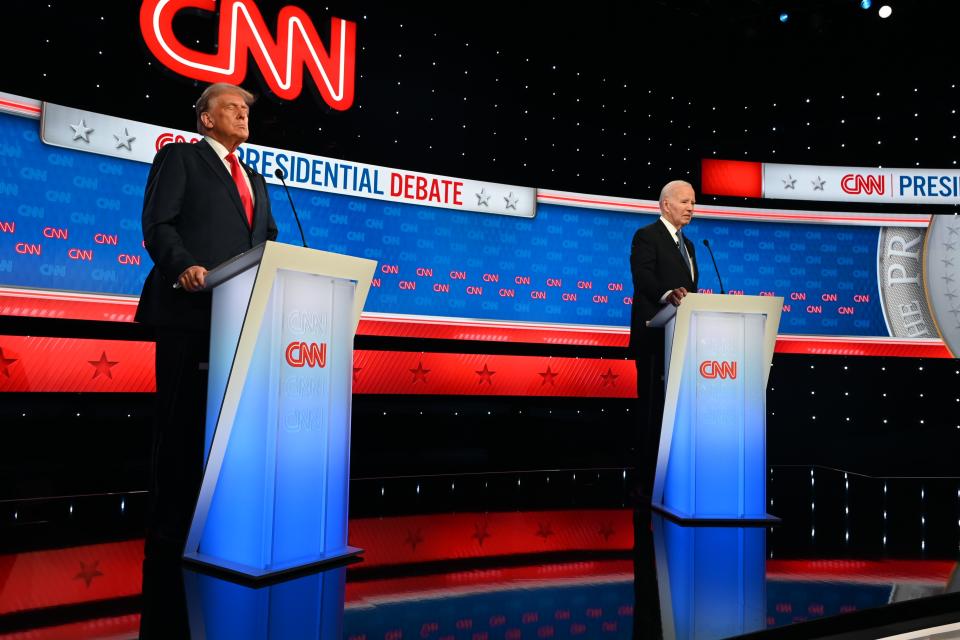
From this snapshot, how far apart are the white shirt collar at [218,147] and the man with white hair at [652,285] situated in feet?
6.22

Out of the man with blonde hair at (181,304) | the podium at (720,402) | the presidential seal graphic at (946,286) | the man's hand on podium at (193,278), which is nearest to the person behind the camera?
the man's hand on podium at (193,278)

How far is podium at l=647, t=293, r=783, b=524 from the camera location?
2.96m

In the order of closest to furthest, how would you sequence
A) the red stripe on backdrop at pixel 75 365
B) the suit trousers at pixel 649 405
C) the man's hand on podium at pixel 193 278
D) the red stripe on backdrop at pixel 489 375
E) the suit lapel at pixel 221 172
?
the man's hand on podium at pixel 193 278 < the suit lapel at pixel 221 172 < the suit trousers at pixel 649 405 < the red stripe on backdrop at pixel 75 365 < the red stripe on backdrop at pixel 489 375

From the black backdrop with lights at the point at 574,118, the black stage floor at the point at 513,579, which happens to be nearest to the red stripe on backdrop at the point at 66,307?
the black backdrop with lights at the point at 574,118

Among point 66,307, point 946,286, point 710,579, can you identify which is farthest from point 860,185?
point 66,307

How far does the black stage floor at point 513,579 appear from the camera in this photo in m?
1.68

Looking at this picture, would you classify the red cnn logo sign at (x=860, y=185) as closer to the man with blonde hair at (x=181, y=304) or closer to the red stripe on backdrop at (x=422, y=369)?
the red stripe on backdrop at (x=422, y=369)

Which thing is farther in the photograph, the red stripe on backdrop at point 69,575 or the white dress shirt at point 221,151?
the white dress shirt at point 221,151

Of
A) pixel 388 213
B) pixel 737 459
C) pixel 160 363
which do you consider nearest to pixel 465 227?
pixel 388 213

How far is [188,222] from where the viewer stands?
2.36 m

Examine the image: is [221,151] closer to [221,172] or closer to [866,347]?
[221,172]

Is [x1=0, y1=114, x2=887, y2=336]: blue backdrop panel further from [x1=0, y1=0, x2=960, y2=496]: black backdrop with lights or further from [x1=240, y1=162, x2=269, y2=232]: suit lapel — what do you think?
[x1=240, y1=162, x2=269, y2=232]: suit lapel

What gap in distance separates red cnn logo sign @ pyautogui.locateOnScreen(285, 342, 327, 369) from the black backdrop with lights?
216cm

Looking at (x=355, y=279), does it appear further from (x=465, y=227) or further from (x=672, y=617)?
(x=465, y=227)
